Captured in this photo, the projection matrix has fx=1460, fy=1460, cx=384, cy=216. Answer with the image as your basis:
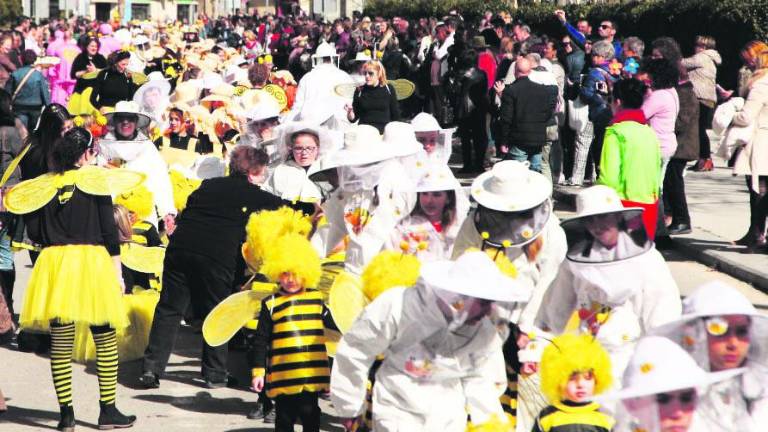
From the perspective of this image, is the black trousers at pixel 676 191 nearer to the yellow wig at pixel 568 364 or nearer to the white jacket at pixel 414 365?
the white jacket at pixel 414 365

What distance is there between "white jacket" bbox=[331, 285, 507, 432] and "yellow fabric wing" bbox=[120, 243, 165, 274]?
4.64 meters

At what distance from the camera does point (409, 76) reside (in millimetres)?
25000

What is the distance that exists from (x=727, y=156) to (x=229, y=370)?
213 inches

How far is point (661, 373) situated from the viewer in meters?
→ 4.78

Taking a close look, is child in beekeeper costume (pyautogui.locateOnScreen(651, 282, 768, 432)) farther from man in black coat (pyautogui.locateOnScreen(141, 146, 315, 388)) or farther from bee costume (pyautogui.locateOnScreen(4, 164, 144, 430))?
man in black coat (pyautogui.locateOnScreen(141, 146, 315, 388))

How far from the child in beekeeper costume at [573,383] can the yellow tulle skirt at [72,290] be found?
3421 mm

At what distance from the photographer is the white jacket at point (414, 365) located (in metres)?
6.04

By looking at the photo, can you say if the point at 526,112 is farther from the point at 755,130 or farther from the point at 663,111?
the point at 755,130

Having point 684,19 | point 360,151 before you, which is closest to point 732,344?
point 360,151

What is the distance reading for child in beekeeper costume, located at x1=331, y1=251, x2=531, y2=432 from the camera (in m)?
5.93

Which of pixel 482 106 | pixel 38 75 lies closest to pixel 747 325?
pixel 482 106

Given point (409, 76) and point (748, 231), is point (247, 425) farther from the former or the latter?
point (409, 76)

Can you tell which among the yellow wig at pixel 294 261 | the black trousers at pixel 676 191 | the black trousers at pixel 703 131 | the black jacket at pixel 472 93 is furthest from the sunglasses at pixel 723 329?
the black jacket at pixel 472 93

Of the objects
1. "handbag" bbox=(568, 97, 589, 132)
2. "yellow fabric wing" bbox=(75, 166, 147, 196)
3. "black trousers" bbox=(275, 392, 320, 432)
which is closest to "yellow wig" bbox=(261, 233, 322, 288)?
"black trousers" bbox=(275, 392, 320, 432)
